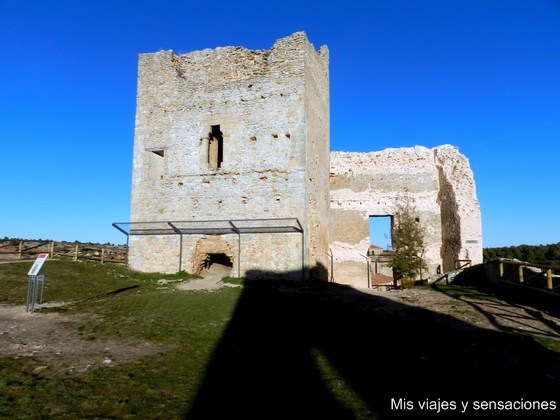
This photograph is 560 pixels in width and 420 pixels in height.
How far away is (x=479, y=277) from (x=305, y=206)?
6.59 m

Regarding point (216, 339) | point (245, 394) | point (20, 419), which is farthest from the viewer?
point (216, 339)

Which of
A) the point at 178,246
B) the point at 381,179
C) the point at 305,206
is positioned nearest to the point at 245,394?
the point at 305,206

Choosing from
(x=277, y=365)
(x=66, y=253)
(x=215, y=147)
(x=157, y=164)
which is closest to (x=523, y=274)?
(x=277, y=365)

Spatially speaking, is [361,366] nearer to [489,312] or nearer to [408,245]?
[489,312]

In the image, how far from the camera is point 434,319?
25.3 feet

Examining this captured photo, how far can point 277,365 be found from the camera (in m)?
5.00

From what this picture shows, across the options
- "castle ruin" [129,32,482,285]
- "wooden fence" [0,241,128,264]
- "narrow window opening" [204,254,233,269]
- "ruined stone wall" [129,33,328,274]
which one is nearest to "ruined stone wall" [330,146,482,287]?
"castle ruin" [129,32,482,285]

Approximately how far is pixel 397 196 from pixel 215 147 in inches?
383

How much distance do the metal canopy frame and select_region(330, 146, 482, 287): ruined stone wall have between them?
6275 mm

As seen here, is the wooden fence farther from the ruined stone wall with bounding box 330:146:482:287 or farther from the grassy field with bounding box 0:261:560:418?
the ruined stone wall with bounding box 330:146:482:287

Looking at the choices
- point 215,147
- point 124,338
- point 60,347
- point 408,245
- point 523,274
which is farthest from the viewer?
point 408,245

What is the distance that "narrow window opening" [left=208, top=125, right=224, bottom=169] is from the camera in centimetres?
1501

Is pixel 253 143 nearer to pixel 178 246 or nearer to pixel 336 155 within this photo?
pixel 178 246

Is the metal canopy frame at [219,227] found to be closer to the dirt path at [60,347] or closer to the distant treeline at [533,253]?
the dirt path at [60,347]
